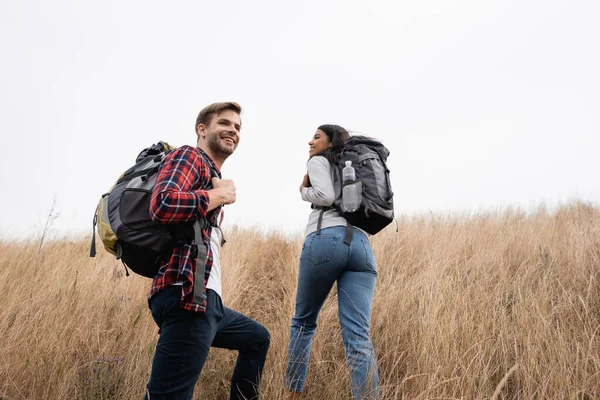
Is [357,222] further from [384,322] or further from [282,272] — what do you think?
[282,272]

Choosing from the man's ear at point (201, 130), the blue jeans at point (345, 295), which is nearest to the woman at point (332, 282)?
the blue jeans at point (345, 295)

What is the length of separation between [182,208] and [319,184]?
3.71 ft

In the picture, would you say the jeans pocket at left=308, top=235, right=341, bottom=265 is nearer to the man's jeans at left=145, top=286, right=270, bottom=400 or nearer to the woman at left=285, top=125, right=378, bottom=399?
the woman at left=285, top=125, right=378, bottom=399

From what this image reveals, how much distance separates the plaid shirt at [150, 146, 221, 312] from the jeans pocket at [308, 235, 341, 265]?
2.65 ft

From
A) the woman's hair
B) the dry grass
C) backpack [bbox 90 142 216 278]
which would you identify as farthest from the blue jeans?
backpack [bbox 90 142 216 278]

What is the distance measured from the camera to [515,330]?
3111mm

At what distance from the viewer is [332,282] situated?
247 centimetres

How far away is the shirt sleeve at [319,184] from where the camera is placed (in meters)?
2.54

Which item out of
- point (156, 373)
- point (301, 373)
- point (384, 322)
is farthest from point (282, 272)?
point (156, 373)

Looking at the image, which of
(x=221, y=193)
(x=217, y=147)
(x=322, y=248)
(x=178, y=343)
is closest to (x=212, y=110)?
(x=217, y=147)

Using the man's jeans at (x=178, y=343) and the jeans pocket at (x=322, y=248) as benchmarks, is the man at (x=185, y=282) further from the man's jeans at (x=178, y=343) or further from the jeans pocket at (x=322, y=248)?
the jeans pocket at (x=322, y=248)

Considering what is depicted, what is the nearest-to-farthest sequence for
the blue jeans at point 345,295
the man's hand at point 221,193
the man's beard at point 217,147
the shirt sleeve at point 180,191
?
the shirt sleeve at point 180,191, the man's hand at point 221,193, the man's beard at point 217,147, the blue jeans at point 345,295

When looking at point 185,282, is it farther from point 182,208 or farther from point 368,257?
point 368,257

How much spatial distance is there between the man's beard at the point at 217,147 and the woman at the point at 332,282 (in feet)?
2.25
